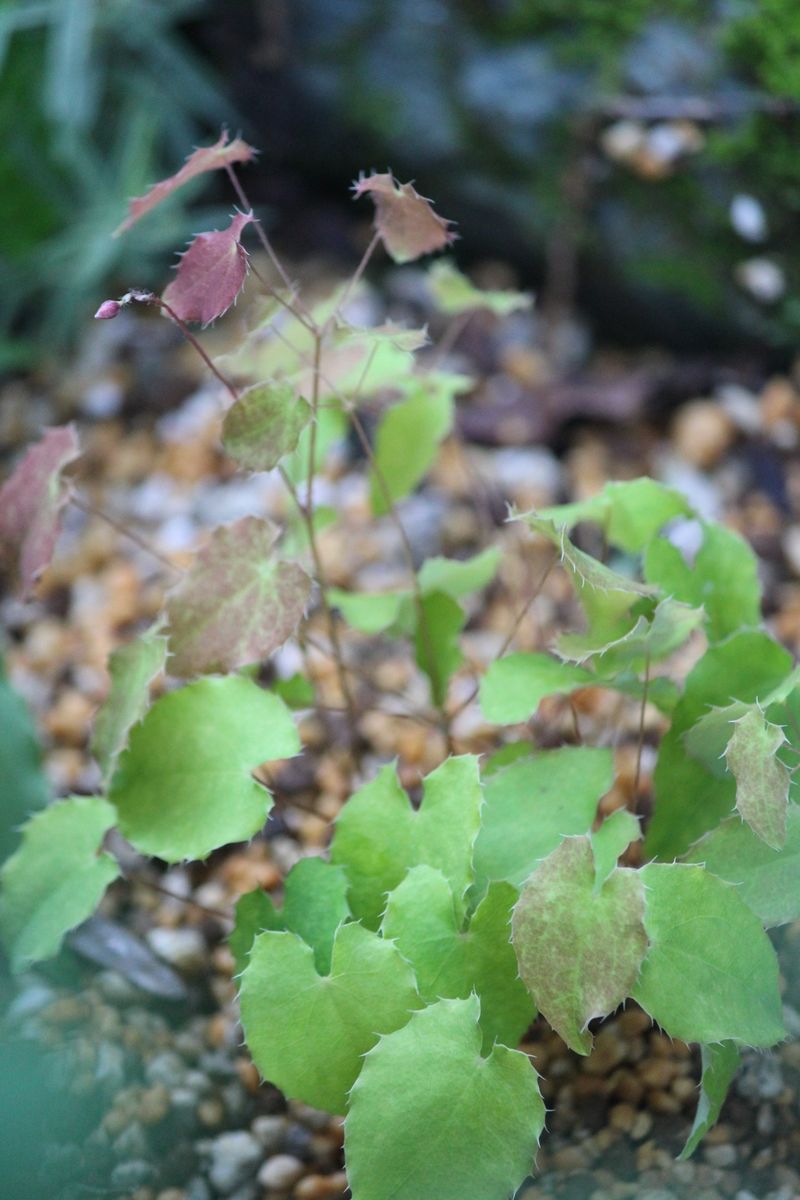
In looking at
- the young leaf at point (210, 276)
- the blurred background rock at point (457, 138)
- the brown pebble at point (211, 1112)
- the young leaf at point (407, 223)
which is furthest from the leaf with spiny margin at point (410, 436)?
the blurred background rock at point (457, 138)

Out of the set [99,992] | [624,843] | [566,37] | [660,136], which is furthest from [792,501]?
[99,992]

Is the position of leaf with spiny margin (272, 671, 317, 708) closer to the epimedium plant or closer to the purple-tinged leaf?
the epimedium plant

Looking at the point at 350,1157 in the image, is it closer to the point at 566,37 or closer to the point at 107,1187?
the point at 107,1187

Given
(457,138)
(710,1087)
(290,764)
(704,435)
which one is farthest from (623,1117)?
(457,138)

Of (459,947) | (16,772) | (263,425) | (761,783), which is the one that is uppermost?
(263,425)

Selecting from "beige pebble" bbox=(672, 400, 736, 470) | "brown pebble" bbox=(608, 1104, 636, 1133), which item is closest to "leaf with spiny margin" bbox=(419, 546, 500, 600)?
"brown pebble" bbox=(608, 1104, 636, 1133)

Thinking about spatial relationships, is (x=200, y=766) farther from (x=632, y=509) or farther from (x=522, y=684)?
(x=632, y=509)
